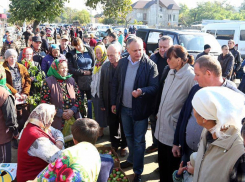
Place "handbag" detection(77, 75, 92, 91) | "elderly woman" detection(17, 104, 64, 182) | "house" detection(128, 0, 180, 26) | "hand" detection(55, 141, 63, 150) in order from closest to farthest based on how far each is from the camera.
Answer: "elderly woman" detection(17, 104, 64, 182) < "hand" detection(55, 141, 63, 150) < "handbag" detection(77, 75, 92, 91) < "house" detection(128, 0, 180, 26)

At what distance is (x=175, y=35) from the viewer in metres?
8.37

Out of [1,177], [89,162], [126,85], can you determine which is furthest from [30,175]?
[126,85]

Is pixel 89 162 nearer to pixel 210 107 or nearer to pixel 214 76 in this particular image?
pixel 210 107

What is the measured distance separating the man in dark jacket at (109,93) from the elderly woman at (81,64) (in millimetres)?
649

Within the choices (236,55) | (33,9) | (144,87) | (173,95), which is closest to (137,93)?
(144,87)

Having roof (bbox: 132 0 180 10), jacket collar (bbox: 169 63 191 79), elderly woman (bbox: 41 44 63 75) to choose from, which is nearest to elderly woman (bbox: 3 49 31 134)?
elderly woman (bbox: 41 44 63 75)

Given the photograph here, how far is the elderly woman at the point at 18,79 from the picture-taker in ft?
13.6

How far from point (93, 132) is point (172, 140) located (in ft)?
4.15

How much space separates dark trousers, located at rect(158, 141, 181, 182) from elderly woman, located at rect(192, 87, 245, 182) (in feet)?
4.52

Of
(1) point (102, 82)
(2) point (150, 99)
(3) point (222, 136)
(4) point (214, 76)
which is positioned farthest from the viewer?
(1) point (102, 82)

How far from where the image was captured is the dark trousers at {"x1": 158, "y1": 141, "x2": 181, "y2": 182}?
9.93ft

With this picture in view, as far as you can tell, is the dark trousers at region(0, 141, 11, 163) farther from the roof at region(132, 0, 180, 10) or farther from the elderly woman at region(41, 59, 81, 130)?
the roof at region(132, 0, 180, 10)

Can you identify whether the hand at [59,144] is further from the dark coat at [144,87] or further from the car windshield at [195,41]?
the car windshield at [195,41]

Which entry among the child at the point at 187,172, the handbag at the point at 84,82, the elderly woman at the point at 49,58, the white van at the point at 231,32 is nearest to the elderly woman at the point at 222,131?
the child at the point at 187,172
